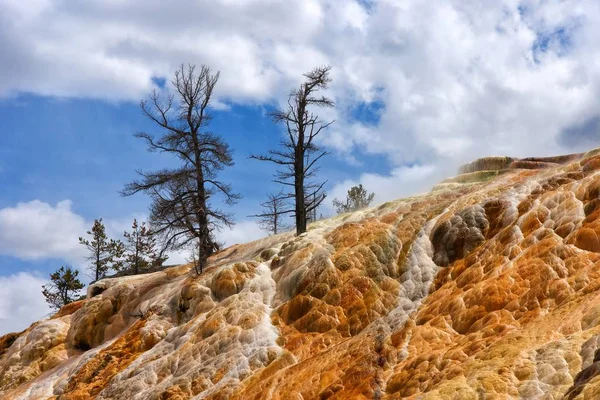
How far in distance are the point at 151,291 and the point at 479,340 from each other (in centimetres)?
1687

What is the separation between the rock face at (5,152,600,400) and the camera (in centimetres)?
1033

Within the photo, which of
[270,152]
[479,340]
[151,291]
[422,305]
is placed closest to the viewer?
[479,340]

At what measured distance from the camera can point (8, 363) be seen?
2495 cm

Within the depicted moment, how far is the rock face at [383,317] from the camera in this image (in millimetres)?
10328

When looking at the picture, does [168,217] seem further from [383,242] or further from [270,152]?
[383,242]

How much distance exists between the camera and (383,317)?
15.0m

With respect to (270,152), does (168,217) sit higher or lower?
lower

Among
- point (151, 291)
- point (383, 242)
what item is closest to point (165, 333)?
point (151, 291)

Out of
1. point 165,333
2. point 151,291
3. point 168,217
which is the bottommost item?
point 165,333

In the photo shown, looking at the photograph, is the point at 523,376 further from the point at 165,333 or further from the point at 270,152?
the point at 270,152

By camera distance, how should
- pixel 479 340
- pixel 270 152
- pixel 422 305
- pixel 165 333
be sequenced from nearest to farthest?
pixel 479 340 → pixel 422 305 → pixel 165 333 → pixel 270 152

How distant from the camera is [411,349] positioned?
12.5m

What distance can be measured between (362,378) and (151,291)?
1502 centimetres

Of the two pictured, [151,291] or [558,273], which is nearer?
[558,273]
